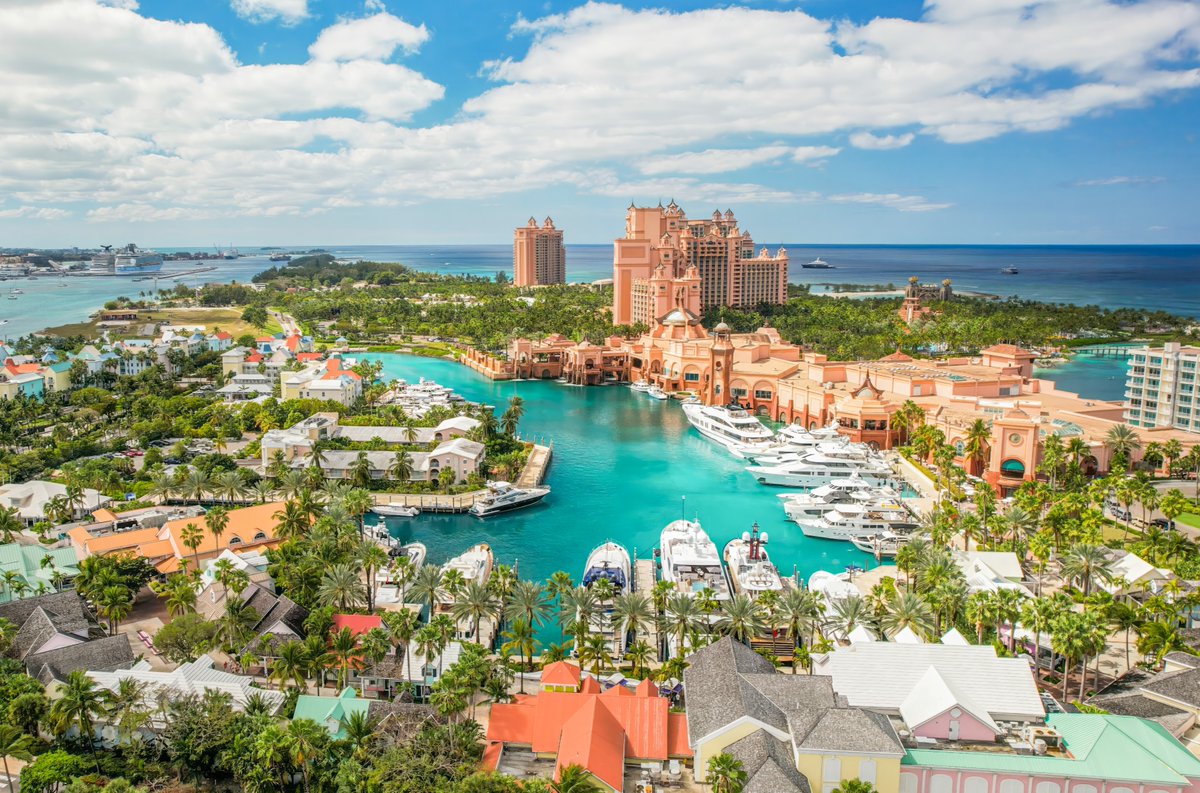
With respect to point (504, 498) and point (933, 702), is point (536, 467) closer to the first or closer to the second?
point (504, 498)

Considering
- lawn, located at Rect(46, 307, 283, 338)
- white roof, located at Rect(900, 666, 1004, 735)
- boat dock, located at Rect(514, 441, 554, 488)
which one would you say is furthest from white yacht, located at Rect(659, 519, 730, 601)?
lawn, located at Rect(46, 307, 283, 338)

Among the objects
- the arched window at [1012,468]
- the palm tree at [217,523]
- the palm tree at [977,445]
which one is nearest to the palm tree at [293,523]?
the palm tree at [217,523]

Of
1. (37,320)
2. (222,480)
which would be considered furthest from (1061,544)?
(37,320)

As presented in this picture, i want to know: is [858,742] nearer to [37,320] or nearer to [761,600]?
[761,600]

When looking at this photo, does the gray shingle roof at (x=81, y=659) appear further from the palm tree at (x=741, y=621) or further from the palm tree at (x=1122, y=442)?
the palm tree at (x=1122, y=442)

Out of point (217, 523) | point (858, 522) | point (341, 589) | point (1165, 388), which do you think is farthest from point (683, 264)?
point (341, 589)

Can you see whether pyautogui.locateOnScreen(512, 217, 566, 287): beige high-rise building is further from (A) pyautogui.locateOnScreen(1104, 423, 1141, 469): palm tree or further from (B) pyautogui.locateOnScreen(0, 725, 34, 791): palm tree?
(B) pyautogui.locateOnScreen(0, 725, 34, 791): palm tree
